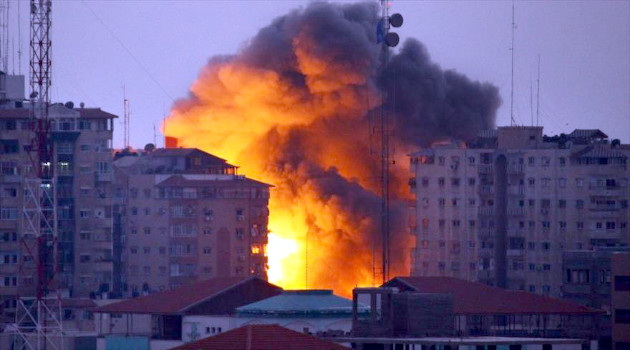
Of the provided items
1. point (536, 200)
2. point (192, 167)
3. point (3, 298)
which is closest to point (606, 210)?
point (536, 200)

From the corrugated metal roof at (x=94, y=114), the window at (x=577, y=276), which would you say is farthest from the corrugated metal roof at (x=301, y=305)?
the corrugated metal roof at (x=94, y=114)

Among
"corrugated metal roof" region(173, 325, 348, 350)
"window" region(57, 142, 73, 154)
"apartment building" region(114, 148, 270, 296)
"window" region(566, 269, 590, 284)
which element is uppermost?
"window" region(57, 142, 73, 154)

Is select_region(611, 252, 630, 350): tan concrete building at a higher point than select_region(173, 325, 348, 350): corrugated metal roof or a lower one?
higher

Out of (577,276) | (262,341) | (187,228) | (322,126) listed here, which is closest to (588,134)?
(322,126)

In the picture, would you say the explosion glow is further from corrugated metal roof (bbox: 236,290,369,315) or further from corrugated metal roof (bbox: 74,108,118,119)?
corrugated metal roof (bbox: 236,290,369,315)

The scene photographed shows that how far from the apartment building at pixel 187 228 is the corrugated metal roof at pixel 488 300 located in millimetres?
38577

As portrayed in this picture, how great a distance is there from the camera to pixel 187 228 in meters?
158

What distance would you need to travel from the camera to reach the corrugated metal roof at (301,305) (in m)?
106

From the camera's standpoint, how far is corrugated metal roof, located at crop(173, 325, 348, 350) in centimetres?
7450

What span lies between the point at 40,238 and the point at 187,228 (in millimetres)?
42690

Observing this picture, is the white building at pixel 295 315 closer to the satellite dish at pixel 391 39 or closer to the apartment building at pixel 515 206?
the satellite dish at pixel 391 39

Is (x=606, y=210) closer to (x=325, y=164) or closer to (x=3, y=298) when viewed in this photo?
(x=325, y=164)

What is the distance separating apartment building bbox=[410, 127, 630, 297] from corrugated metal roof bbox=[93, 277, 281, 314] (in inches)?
1374

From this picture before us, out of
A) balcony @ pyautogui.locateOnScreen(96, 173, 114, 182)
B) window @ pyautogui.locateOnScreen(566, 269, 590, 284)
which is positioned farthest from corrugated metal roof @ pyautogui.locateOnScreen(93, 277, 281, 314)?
balcony @ pyautogui.locateOnScreen(96, 173, 114, 182)
